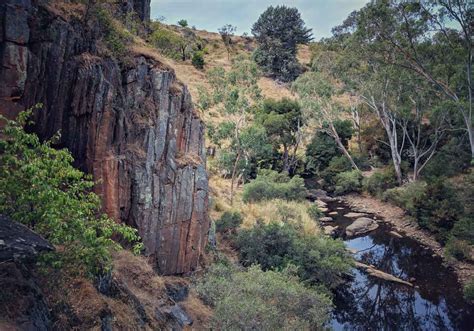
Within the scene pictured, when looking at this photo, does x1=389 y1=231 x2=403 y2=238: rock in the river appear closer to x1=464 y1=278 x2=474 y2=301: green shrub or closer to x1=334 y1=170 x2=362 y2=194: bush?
x1=334 y1=170 x2=362 y2=194: bush

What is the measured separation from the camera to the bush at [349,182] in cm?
3397

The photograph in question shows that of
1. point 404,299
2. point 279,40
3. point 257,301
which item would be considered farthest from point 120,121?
point 279,40

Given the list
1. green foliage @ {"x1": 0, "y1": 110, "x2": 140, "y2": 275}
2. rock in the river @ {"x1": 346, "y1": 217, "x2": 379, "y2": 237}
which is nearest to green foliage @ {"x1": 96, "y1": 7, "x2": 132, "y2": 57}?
green foliage @ {"x1": 0, "y1": 110, "x2": 140, "y2": 275}

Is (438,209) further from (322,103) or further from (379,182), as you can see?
(322,103)

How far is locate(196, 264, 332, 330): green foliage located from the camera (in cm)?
1032

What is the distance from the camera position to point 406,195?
27.8 m

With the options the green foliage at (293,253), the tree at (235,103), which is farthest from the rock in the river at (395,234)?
the tree at (235,103)

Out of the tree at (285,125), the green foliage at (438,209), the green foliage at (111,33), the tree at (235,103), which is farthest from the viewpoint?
the tree at (285,125)

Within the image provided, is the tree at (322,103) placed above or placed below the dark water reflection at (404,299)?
above

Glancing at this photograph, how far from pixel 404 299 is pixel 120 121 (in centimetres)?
1442

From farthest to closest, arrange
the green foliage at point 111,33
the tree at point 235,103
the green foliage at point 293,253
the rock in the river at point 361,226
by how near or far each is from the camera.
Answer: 1. the tree at point 235,103
2. the rock in the river at point 361,226
3. the green foliage at point 293,253
4. the green foliage at point 111,33

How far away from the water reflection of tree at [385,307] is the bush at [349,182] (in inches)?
572

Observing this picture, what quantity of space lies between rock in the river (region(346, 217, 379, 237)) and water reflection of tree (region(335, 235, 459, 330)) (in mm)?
5277

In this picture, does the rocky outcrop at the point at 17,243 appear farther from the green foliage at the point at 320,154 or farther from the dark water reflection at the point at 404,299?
the green foliage at the point at 320,154
